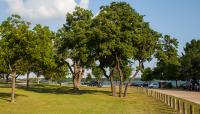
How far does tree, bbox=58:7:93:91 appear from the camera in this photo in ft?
172

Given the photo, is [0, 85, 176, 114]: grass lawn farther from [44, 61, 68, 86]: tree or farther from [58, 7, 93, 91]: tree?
[44, 61, 68, 86]: tree

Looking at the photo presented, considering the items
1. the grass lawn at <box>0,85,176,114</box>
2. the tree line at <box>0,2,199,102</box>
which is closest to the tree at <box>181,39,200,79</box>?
the tree line at <box>0,2,199,102</box>

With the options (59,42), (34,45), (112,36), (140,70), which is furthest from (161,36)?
(34,45)

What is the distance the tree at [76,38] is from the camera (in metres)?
52.4

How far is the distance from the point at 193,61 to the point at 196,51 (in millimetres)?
7120

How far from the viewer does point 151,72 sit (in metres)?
145

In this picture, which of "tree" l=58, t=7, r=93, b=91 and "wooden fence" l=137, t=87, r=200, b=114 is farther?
"tree" l=58, t=7, r=93, b=91

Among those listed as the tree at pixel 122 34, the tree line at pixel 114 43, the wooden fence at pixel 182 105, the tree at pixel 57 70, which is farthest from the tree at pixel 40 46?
the tree at pixel 57 70

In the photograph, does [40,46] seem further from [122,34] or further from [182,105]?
[122,34]

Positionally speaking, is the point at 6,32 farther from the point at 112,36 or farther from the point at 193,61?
the point at 193,61

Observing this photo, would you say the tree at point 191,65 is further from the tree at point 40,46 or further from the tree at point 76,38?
the tree at point 40,46

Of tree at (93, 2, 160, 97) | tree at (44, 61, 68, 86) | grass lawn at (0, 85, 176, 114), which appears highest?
tree at (93, 2, 160, 97)

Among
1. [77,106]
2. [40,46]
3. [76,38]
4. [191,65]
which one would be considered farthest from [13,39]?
[191,65]

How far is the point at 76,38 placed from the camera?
176 feet
